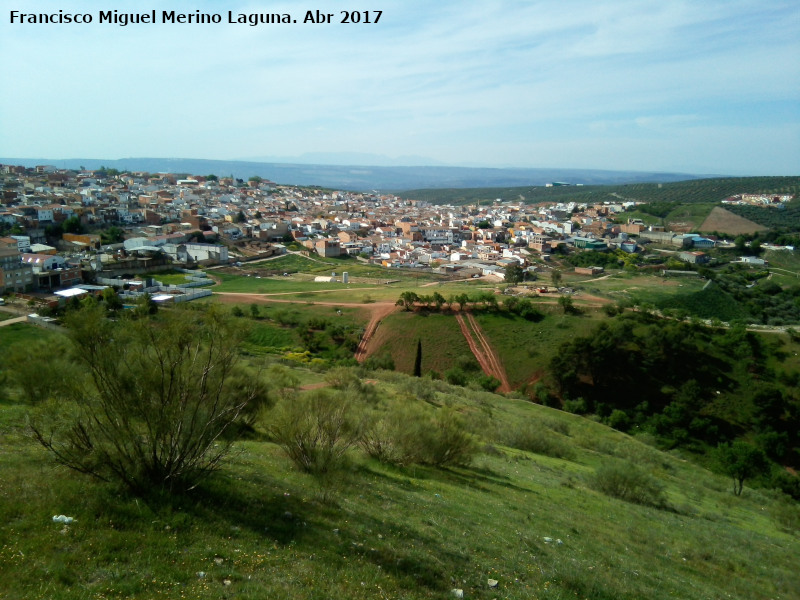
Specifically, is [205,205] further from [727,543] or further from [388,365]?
[727,543]

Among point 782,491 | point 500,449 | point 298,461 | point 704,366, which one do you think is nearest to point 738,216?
point 704,366

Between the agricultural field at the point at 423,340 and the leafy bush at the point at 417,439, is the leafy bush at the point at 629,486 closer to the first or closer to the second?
the leafy bush at the point at 417,439

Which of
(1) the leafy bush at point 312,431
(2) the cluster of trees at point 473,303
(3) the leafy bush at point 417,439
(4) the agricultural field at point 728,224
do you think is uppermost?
(4) the agricultural field at point 728,224

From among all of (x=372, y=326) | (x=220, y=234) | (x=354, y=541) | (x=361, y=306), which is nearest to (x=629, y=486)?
(x=354, y=541)

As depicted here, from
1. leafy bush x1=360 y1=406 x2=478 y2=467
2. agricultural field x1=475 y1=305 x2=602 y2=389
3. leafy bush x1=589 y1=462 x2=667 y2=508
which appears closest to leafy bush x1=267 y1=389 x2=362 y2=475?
leafy bush x1=360 y1=406 x2=478 y2=467

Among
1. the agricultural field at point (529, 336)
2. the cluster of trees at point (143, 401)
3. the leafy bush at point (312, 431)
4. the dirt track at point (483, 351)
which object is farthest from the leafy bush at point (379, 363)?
the cluster of trees at point (143, 401)
